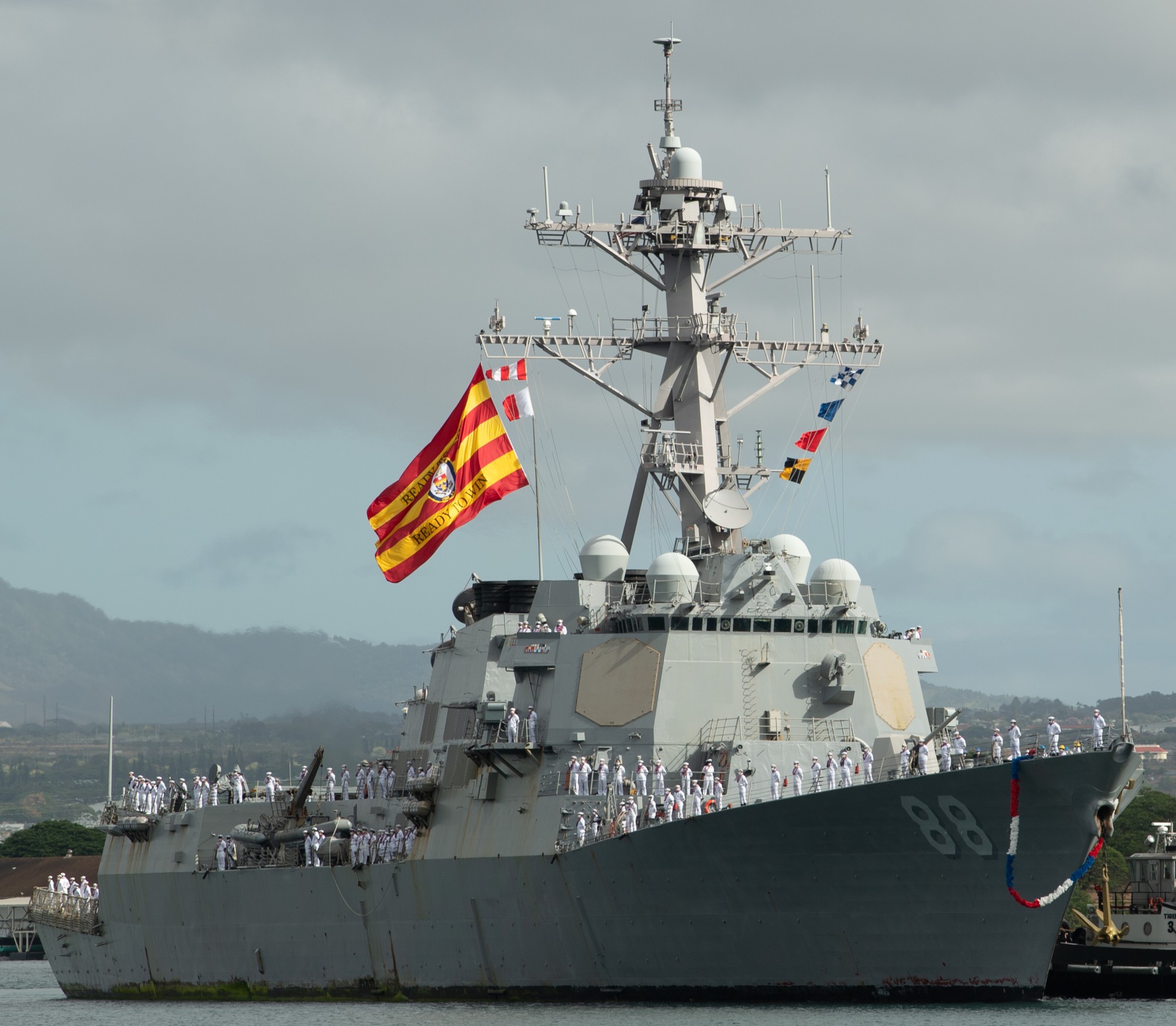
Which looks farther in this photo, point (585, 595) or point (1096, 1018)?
point (585, 595)

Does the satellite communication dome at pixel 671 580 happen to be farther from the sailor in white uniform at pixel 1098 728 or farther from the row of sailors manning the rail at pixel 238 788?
the sailor in white uniform at pixel 1098 728

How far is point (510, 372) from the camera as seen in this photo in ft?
107

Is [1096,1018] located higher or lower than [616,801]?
lower

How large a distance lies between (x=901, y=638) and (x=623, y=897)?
22.6 feet

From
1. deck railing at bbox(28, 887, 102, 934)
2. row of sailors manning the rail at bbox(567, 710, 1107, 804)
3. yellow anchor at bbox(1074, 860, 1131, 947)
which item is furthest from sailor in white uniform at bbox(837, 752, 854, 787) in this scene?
deck railing at bbox(28, 887, 102, 934)

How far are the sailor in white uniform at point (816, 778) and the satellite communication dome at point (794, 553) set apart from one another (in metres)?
4.12

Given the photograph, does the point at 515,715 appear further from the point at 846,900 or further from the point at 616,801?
the point at 846,900

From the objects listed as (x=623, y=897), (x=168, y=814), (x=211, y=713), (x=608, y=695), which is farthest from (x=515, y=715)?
(x=211, y=713)

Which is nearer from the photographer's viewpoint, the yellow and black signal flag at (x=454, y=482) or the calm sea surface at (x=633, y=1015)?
the calm sea surface at (x=633, y=1015)

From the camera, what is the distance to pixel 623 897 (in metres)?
26.2

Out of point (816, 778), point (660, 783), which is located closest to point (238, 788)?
point (660, 783)

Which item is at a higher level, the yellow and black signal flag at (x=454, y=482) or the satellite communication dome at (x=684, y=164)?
the satellite communication dome at (x=684, y=164)

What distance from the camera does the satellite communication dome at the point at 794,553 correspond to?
1198 inches

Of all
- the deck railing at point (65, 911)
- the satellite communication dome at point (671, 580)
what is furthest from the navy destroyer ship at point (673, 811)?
the deck railing at point (65, 911)
